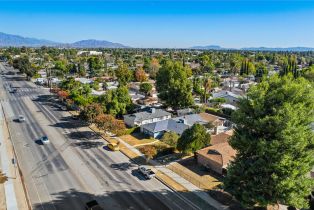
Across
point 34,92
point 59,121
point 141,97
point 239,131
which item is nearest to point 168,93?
point 141,97

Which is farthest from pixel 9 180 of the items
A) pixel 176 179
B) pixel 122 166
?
pixel 176 179

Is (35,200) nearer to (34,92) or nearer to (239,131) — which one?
(239,131)

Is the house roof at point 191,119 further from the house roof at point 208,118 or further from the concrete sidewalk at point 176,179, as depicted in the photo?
the concrete sidewalk at point 176,179

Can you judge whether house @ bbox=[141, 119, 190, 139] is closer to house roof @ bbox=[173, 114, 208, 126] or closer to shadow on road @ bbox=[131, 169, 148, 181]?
house roof @ bbox=[173, 114, 208, 126]

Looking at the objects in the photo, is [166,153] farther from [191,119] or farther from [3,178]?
[3,178]

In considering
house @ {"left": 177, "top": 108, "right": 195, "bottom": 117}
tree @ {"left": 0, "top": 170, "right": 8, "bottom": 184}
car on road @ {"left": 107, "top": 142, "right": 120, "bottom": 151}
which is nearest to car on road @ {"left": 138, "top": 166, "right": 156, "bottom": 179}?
car on road @ {"left": 107, "top": 142, "right": 120, "bottom": 151}
